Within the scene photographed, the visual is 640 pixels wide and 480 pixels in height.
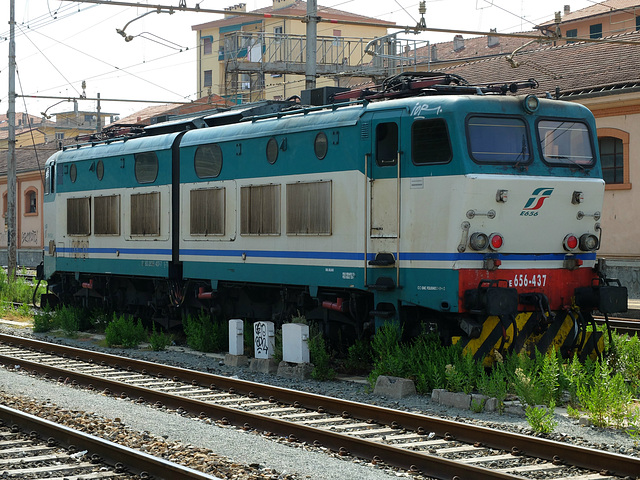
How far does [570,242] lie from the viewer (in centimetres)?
1167

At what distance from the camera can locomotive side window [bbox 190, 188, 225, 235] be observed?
14.7 m

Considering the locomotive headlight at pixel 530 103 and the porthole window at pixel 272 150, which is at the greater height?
the locomotive headlight at pixel 530 103

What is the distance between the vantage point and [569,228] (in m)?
11.7

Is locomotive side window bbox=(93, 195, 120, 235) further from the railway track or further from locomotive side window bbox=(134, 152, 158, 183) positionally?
the railway track

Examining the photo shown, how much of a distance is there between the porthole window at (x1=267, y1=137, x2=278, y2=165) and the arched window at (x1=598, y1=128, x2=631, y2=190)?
13.8m

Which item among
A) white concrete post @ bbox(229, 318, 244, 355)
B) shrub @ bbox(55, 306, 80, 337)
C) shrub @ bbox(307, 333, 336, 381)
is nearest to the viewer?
shrub @ bbox(307, 333, 336, 381)

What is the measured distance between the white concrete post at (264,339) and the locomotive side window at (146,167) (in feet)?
14.3

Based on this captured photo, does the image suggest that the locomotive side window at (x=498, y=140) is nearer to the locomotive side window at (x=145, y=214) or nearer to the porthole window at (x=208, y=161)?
the porthole window at (x=208, y=161)

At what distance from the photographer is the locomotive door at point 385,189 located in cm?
1151

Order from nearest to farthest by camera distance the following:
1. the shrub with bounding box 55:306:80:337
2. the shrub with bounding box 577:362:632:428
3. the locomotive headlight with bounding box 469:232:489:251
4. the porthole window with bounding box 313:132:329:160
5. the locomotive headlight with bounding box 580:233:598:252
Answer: the shrub with bounding box 577:362:632:428
the locomotive headlight with bounding box 469:232:489:251
the locomotive headlight with bounding box 580:233:598:252
the porthole window with bounding box 313:132:329:160
the shrub with bounding box 55:306:80:337

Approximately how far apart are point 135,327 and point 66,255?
11.6 ft

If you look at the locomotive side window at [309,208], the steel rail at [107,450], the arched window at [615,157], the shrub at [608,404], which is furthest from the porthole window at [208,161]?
the arched window at [615,157]

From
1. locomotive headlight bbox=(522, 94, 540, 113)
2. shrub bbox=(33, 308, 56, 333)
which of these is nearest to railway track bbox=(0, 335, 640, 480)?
locomotive headlight bbox=(522, 94, 540, 113)

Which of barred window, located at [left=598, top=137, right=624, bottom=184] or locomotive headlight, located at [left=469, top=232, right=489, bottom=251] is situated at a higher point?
barred window, located at [left=598, top=137, right=624, bottom=184]
